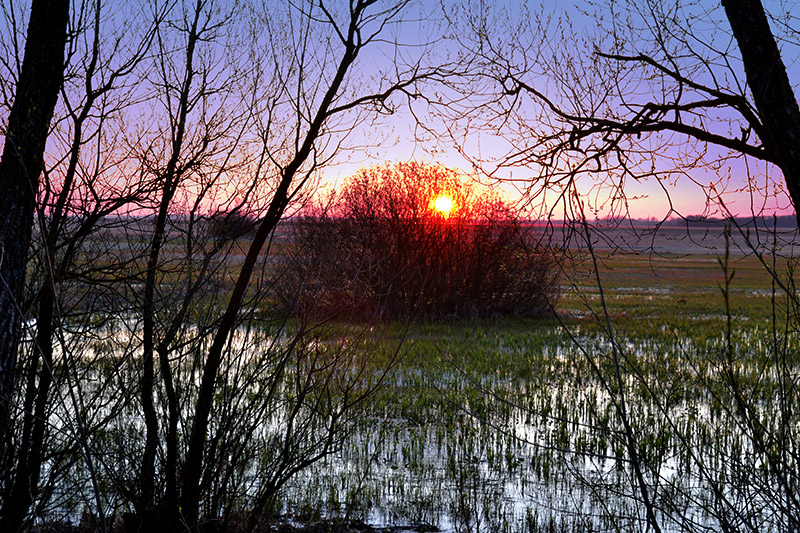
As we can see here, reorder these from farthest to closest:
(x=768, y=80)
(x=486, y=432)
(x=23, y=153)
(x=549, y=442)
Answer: (x=486, y=432), (x=549, y=442), (x=23, y=153), (x=768, y=80)

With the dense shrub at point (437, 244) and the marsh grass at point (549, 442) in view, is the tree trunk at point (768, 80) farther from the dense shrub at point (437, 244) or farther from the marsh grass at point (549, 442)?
the dense shrub at point (437, 244)

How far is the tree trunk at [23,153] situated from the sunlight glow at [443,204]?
15693 millimetres

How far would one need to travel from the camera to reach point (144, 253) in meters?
5.21

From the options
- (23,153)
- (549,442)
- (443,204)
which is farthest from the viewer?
(443,204)

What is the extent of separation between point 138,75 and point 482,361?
9362mm

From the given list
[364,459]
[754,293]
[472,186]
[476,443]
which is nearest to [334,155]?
[364,459]

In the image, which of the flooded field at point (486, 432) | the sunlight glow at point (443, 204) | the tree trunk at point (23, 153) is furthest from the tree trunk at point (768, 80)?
the sunlight glow at point (443, 204)

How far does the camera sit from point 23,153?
4441 mm

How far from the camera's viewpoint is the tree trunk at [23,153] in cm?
422

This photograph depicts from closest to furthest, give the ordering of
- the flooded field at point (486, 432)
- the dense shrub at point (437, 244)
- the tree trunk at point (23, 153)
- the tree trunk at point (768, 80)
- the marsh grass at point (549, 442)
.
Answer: the flooded field at point (486, 432) < the tree trunk at point (768, 80) < the tree trunk at point (23, 153) < the marsh grass at point (549, 442) < the dense shrub at point (437, 244)

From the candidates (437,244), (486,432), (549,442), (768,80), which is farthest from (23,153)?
(437,244)

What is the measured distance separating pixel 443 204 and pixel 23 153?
53.6ft

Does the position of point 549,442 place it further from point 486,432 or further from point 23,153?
point 23,153

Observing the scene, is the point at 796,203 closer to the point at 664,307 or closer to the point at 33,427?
the point at 33,427
